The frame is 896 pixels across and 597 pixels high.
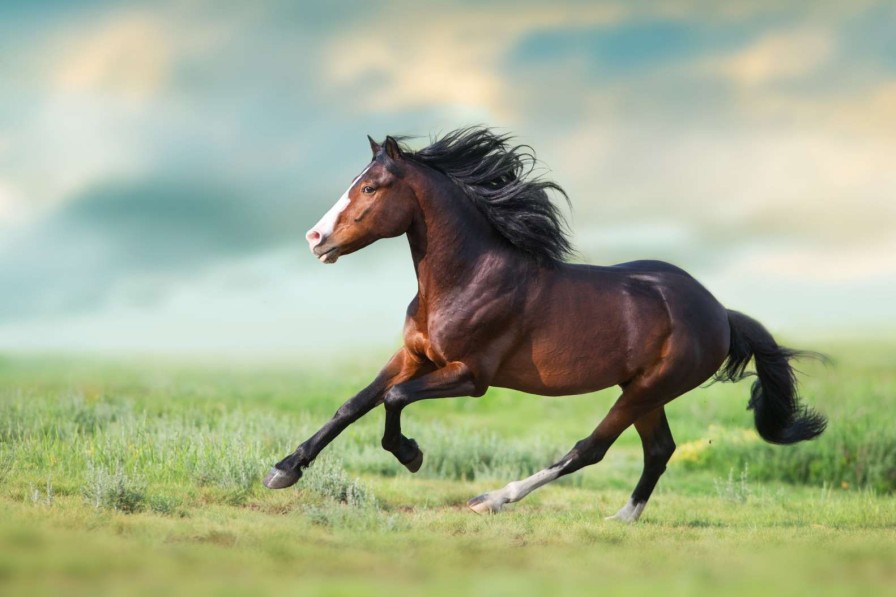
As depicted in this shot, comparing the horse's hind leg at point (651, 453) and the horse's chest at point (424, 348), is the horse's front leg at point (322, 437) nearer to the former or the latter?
the horse's chest at point (424, 348)

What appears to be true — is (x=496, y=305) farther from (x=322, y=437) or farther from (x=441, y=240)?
(x=322, y=437)

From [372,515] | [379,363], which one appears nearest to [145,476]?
[372,515]

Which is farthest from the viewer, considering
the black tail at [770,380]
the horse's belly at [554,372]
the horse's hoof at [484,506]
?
the black tail at [770,380]

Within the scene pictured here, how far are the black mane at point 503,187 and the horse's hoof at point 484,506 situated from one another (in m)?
1.79

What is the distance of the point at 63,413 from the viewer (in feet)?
36.2

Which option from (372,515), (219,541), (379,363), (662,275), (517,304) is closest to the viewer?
(219,541)

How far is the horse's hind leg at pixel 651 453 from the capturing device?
815 centimetres

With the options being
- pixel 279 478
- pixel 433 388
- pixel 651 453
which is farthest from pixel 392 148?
pixel 651 453

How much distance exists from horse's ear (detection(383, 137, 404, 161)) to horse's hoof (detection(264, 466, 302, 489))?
2.32 metres

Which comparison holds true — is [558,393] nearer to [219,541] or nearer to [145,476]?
[219,541]

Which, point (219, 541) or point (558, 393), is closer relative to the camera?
point (219, 541)

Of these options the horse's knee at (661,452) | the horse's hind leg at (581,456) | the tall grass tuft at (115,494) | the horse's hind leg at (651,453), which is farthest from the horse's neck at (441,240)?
the tall grass tuft at (115,494)

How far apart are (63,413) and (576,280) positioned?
6.32m

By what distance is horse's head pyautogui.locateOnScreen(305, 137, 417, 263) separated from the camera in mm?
7023
